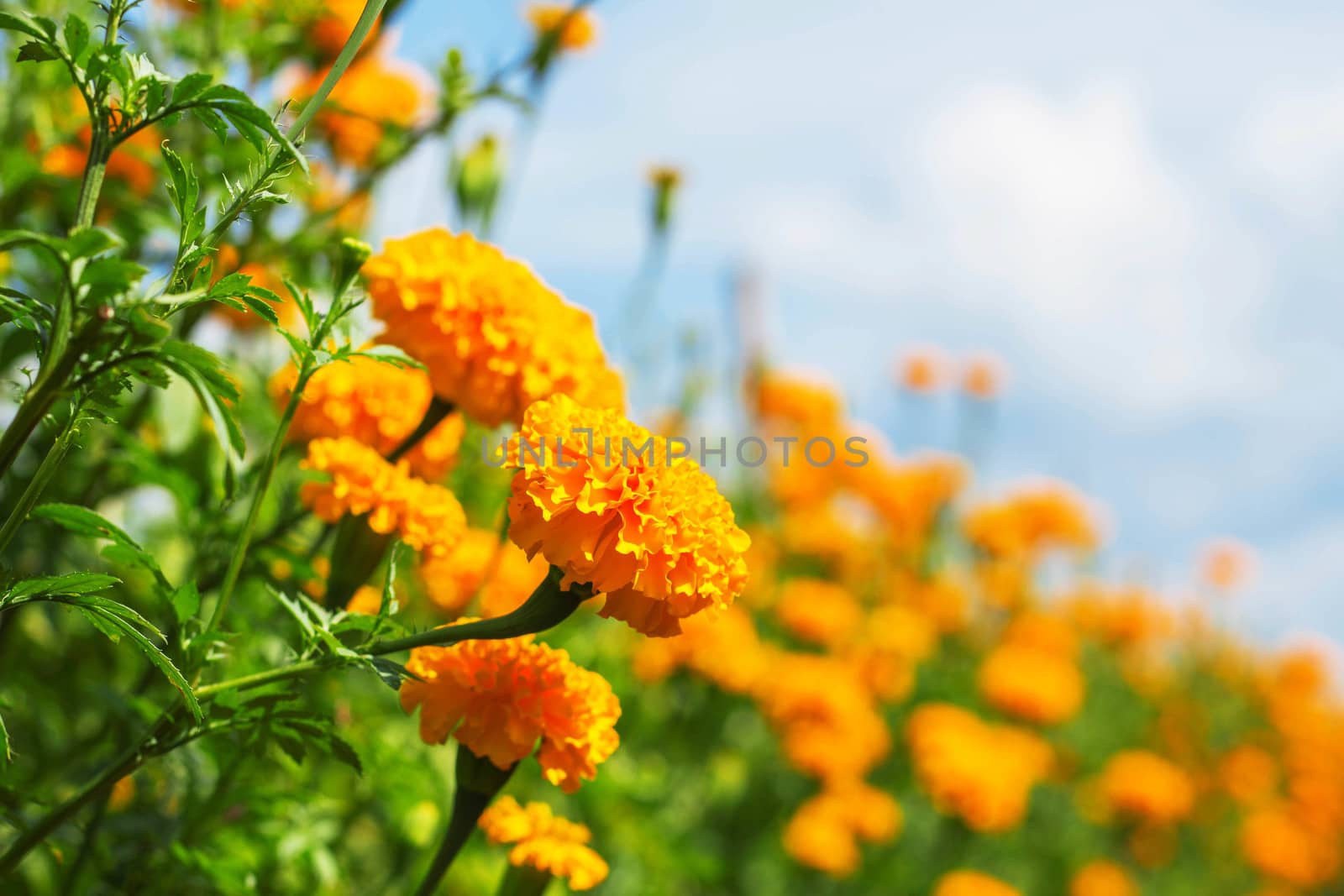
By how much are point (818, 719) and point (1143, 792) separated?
5.63 ft

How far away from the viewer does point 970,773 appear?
10.6 ft

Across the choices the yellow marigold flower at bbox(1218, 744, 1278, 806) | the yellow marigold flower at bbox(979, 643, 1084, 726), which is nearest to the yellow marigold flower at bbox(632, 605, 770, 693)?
the yellow marigold flower at bbox(979, 643, 1084, 726)

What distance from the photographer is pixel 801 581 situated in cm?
438

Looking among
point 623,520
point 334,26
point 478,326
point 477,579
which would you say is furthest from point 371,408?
point 334,26

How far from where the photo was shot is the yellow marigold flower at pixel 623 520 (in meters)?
0.84

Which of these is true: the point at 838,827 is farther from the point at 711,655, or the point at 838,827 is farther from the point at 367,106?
the point at 367,106

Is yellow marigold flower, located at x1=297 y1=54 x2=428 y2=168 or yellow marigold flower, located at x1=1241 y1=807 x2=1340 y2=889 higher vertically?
yellow marigold flower, located at x1=297 y1=54 x2=428 y2=168

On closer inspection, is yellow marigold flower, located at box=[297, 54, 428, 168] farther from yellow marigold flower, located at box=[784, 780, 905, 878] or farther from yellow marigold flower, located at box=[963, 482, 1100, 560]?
yellow marigold flower, located at box=[963, 482, 1100, 560]

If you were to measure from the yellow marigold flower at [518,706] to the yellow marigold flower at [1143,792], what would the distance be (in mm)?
3853

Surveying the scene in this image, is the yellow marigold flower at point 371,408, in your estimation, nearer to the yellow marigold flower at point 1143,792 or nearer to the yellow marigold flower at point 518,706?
the yellow marigold flower at point 518,706

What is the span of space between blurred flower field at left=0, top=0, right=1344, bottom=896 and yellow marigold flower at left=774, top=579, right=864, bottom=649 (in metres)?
0.03

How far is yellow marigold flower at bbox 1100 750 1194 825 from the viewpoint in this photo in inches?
167

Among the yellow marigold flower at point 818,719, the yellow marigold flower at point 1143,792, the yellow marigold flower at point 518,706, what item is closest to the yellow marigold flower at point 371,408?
the yellow marigold flower at point 518,706

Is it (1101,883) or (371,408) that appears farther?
(1101,883)
